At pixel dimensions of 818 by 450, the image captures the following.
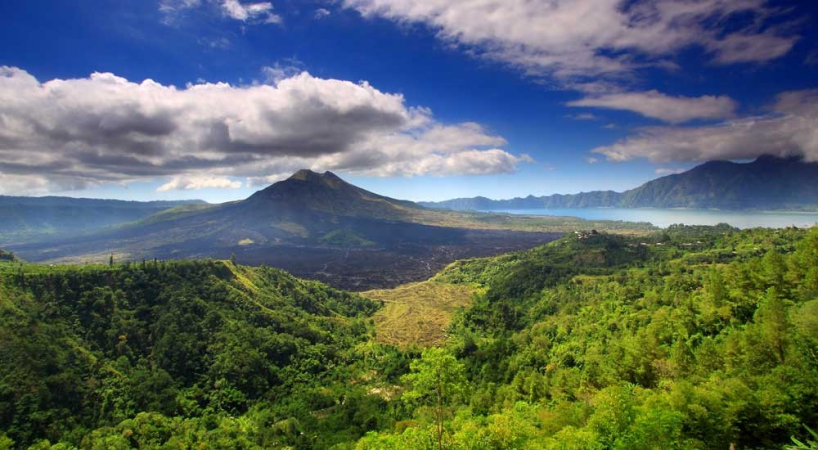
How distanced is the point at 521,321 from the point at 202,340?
9468cm

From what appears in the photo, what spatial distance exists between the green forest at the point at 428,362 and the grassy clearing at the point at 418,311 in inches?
275

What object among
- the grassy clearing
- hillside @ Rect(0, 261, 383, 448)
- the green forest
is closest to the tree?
the green forest

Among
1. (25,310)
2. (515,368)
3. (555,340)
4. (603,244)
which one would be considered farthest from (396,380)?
(603,244)

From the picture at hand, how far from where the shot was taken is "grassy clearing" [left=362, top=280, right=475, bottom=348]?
404 feet

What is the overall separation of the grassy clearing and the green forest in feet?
22.9

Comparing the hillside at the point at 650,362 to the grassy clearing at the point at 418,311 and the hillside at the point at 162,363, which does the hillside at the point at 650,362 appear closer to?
the grassy clearing at the point at 418,311

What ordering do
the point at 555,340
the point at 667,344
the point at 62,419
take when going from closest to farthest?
the point at 667,344 < the point at 62,419 < the point at 555,340

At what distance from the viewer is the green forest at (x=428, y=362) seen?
28.7m

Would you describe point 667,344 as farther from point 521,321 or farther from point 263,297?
point 263,297

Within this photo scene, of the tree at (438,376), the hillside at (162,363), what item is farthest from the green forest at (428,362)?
the hillside at (162,363)

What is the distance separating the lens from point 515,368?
269ft

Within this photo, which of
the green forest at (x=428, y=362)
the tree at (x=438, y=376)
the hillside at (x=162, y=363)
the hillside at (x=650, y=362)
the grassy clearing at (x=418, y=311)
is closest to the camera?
the hillside at (x=650, y=362)

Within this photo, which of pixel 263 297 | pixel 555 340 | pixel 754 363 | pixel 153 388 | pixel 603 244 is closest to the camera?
pixel 754 363

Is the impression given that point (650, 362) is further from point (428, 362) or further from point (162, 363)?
point (162, 363)
